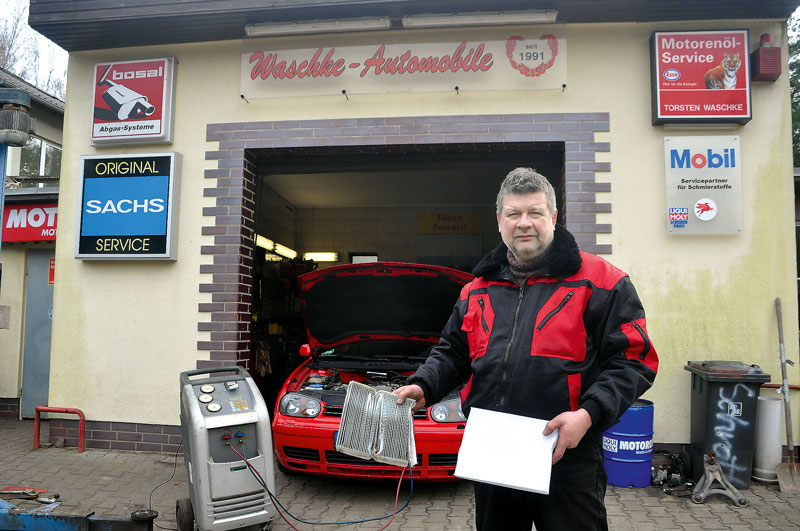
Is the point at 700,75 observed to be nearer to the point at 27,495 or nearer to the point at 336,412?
the point at 336,412

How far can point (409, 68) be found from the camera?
5.68m

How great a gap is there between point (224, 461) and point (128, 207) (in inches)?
142

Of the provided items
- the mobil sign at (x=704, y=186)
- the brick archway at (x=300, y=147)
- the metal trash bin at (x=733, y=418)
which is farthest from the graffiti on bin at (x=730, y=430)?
the brick archway at (x=300, y=147)

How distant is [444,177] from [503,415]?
793 centimetres

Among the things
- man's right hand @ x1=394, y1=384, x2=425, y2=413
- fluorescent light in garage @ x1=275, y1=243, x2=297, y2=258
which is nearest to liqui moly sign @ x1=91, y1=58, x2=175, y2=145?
man's right hand @ x1=394, y1=384, x2=425, y2=413

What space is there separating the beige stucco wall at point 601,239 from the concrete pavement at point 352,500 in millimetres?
759

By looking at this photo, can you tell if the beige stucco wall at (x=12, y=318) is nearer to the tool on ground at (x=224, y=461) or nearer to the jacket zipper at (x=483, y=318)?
the tool on ground at (x=224, y=461)

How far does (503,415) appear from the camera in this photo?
199 cm

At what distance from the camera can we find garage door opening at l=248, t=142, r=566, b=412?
602 centimetres

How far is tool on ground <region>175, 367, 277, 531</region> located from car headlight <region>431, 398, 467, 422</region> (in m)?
1.48

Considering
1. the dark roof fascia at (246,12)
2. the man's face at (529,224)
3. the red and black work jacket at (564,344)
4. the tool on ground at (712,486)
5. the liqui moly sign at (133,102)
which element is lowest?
the tool on ground at (712,486)

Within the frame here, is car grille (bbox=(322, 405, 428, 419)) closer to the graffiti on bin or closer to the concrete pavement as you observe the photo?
the concrete pavement

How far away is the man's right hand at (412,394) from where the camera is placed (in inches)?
88.0

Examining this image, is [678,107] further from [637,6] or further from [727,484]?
[727,484]
